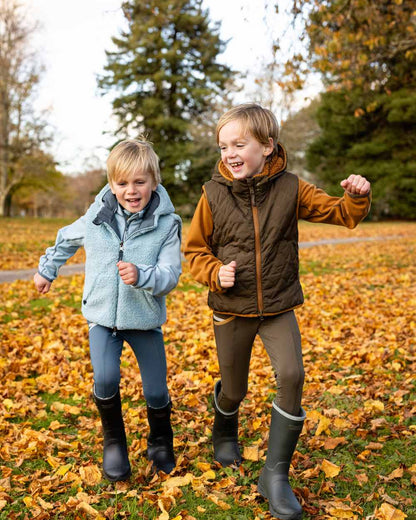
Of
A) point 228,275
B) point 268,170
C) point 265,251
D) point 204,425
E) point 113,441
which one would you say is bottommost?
point 204,425

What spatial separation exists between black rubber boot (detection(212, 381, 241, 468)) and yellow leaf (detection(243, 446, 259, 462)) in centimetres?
6

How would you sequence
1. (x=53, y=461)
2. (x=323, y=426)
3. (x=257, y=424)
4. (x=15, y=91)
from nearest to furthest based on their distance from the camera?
(x=53, y=461) → (x=323, y=426) → (x=257, y=424) → (x=15, y=91)

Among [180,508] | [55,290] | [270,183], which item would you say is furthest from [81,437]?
[55,290]

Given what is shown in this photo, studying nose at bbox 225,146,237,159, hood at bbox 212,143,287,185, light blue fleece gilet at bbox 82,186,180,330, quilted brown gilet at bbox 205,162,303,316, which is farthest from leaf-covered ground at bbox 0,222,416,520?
nose at bbox 225,146,237,159

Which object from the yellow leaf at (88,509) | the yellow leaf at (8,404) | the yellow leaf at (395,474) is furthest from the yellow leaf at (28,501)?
the yellow leaf at (395,474)

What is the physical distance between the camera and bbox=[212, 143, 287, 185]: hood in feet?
8.45

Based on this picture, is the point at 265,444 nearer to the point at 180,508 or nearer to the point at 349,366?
the point at 180,508

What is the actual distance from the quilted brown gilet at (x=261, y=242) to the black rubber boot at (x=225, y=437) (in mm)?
739

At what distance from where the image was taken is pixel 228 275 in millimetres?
2479

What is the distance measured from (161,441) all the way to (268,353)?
2.95 ft

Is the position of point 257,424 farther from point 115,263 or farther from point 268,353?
point 115,263

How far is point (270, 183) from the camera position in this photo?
262 cm

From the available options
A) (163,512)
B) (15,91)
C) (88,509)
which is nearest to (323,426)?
(163,512)

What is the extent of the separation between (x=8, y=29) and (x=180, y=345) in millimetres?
28502
